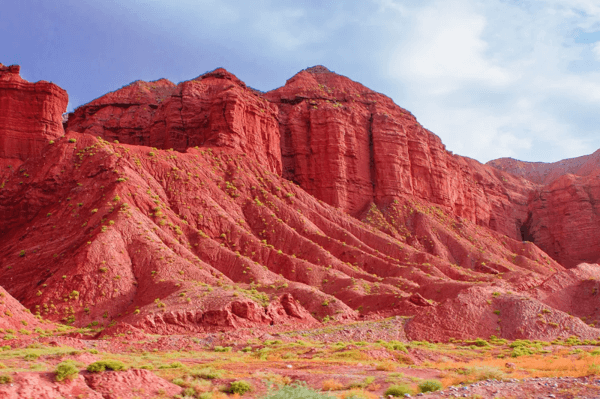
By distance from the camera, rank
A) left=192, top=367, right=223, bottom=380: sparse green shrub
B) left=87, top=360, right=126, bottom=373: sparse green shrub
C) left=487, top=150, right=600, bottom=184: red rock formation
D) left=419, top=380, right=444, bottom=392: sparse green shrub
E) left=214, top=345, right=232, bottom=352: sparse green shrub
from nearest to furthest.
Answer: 1. left=87, top=360, right=126, bottom=373: sparse green shrub
2. left=419, top=380, right=444, bottom=392: sparse green shrub
3. left=192, top=367, right=223, bottom=380: sparse green shrub
4. left=214, top=345, right=232, bottom=352: sparse green shrub
5. left=487, top=150, right=600, bottom=184: red rock formation

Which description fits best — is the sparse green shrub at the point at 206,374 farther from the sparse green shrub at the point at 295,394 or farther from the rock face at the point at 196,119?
the rock face at the point at 196,119

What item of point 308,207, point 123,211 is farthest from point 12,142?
point 308,207

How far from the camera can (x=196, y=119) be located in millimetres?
78625

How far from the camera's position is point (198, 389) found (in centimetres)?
1720

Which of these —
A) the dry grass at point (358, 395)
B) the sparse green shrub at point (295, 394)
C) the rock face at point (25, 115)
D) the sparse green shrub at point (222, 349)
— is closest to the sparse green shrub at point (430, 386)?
the dry grass at point (358, 395)

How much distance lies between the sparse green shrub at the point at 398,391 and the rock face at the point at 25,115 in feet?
174

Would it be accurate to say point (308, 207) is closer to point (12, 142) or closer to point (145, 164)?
point (145, 164)

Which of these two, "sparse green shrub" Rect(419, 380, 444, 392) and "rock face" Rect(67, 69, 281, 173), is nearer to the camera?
"sparse green shrub" Rect(419, 380, 444, 392)

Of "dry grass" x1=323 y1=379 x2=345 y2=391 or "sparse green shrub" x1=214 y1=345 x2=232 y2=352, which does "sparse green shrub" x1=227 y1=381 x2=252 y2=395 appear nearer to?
"dry grass" x1=323 y1=379 x2=345 y2=391

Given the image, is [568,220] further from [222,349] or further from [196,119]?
[222,349]

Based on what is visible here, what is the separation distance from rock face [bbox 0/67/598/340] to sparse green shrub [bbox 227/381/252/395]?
1651 cm

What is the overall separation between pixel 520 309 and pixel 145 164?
40648 mm

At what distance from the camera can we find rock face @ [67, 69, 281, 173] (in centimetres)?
7394

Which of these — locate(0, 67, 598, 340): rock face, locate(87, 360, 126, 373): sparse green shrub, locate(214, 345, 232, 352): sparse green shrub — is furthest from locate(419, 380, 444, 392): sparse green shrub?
locate(0, 67, 598, 340): rock face
